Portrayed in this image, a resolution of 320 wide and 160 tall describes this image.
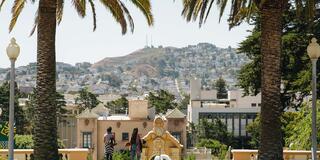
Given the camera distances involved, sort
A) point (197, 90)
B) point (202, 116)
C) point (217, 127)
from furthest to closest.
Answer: point (197, 90) → point (202, 116) → point (217, 127)

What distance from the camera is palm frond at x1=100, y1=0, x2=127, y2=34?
20312mm

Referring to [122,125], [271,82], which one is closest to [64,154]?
[271,82]

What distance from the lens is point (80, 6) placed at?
21.1m

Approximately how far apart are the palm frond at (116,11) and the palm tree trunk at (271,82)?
198 inches

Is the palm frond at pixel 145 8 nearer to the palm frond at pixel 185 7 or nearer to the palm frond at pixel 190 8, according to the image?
the palm frond at pixel 185 7

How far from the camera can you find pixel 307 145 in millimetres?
26344

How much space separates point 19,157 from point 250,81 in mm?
19774

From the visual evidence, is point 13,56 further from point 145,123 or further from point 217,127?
point 217,127

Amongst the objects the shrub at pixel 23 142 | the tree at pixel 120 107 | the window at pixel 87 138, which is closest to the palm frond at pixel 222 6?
the window at pixel 87 138

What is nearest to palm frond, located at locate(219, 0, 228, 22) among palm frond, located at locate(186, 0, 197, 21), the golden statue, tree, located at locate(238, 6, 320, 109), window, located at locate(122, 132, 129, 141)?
palm frond, located at locate(186, 0, 197, 21)

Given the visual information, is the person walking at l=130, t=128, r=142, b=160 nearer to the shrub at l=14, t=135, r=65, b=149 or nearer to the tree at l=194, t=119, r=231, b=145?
the shrub at l=14, t=135, r=65, b=149

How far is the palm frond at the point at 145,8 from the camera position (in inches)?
812

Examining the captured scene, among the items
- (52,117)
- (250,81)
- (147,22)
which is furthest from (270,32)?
(250,81)

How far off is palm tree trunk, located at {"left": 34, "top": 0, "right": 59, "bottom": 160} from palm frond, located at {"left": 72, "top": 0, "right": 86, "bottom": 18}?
6.91 ft
